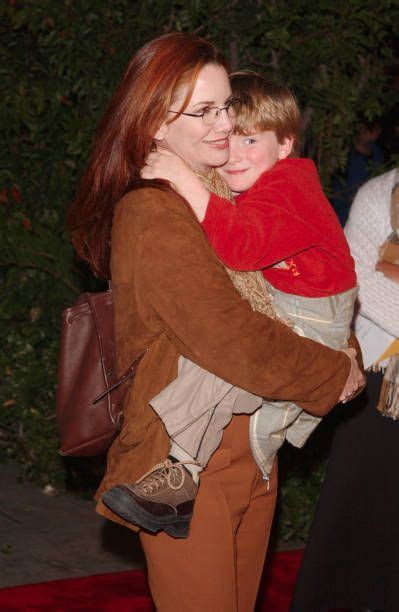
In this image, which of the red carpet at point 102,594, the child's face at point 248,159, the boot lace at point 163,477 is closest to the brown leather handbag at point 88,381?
the boot lace at point 163,477

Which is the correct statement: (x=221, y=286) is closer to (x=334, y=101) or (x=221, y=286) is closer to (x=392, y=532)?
(x=392, y=532)

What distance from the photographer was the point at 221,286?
2.39 metres

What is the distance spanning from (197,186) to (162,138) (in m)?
0.15

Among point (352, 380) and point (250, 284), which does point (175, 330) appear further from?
point (352, 380)

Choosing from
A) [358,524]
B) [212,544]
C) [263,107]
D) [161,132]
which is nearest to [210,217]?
[161,132]

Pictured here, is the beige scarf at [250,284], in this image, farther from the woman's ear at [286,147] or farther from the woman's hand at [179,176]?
the woman's ear at [286,147]

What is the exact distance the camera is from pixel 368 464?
→ 12.9 ft

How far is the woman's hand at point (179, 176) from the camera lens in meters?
2.52

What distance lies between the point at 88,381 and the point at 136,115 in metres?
0.69

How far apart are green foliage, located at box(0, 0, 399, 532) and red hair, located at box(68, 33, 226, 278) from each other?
2.58 meters

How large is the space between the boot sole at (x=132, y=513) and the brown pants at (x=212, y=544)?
3.6 inches

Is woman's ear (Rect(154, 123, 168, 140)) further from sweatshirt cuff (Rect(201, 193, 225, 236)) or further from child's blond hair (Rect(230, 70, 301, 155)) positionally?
child's blond hair (Rect(230, 70, 301, 155))

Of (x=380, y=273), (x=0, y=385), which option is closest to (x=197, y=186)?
(x=380, y=273)

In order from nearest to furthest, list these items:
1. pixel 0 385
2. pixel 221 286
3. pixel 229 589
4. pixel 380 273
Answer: pixel 221 286, pixel 229 589, pixel 380 273, pixel 0 385
